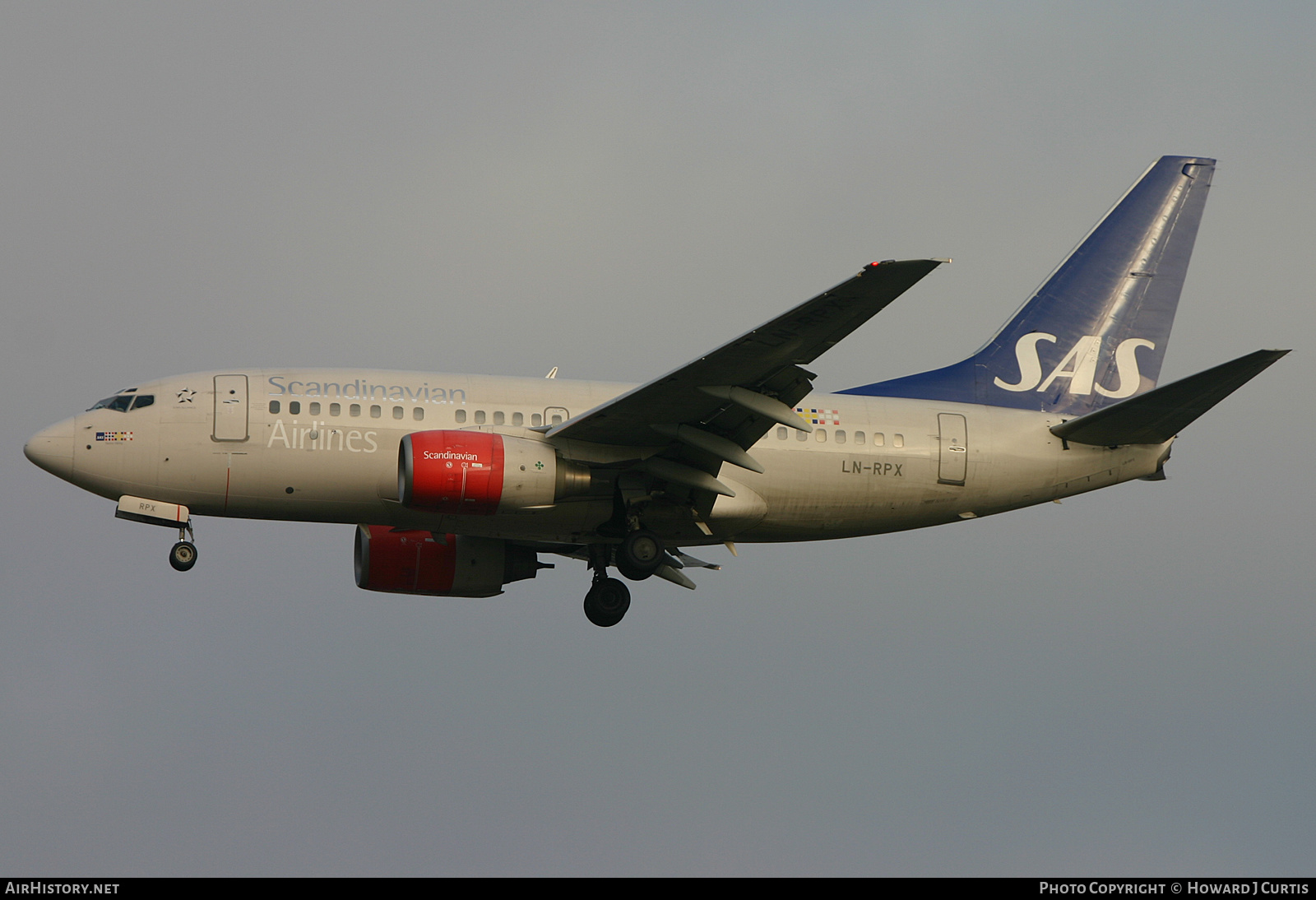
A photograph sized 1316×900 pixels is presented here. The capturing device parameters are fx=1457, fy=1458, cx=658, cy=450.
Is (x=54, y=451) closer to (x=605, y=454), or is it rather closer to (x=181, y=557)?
(x=181, y=557)

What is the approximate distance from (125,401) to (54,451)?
1.51 metres

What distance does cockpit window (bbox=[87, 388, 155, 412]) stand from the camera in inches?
1052

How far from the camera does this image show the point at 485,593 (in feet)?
99.4

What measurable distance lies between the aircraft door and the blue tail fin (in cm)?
139

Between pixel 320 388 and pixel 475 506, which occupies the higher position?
pixel 320 388

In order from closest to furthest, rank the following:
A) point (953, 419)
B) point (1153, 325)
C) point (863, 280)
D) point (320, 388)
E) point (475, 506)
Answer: point (863, 280), point (475, 506), point (320, 388), point (953, 419), point (1153, 325)

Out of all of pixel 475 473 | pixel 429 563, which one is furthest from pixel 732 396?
pixel 429 563

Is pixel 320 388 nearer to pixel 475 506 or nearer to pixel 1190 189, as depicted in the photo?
pixel 475 506

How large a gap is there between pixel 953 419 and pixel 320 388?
1215 cm

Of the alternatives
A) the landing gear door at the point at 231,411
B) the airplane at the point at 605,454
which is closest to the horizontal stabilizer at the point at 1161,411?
the airplane at the point at 605,454

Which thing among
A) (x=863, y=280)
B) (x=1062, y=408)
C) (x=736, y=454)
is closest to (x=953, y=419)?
(x=1062, y=408)

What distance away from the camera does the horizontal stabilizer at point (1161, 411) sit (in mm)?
25094

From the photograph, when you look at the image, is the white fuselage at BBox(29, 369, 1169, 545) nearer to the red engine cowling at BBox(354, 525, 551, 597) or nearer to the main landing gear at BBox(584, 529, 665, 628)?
the main landing gear at BBox(584, 529, 665, 628)
